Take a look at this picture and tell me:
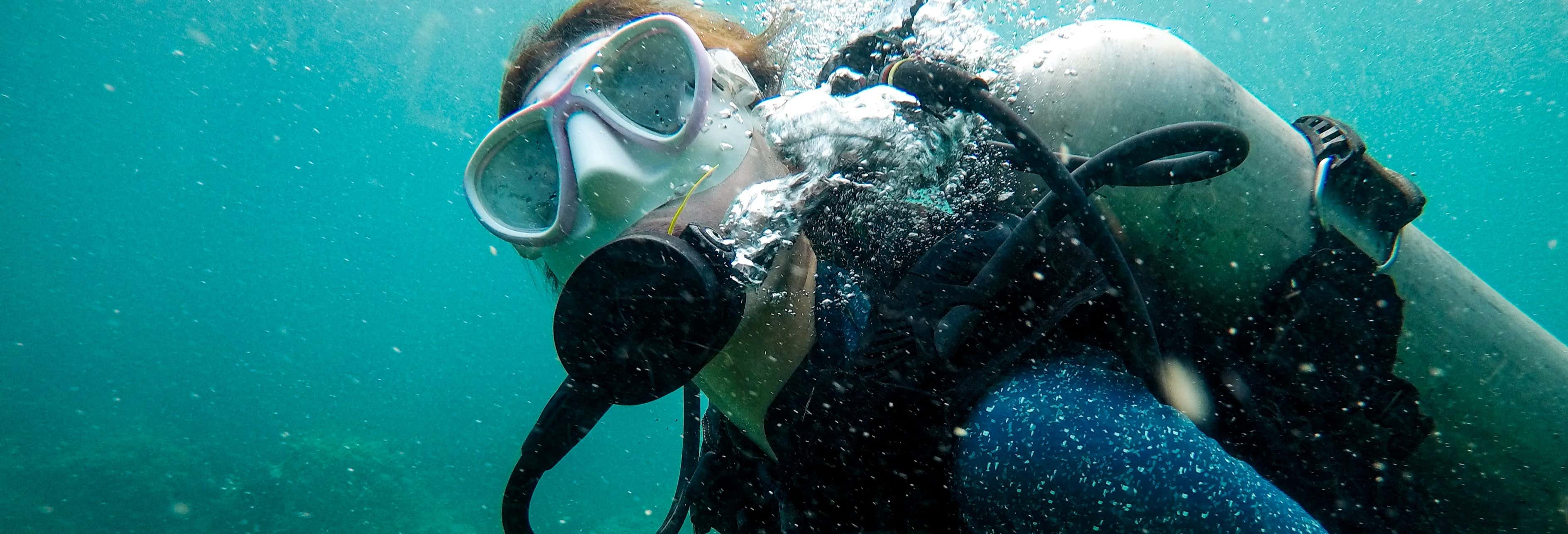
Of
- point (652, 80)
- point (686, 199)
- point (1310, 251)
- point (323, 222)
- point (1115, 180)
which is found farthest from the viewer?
point (323, 222)

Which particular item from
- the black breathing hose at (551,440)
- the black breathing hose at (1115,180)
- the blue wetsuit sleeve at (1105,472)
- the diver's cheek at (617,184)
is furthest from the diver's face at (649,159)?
the blue wetsuit sleeve at (1105,472)

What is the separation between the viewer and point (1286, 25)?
36250 millimetres

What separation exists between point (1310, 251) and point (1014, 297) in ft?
2.43

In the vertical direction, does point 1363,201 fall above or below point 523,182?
below

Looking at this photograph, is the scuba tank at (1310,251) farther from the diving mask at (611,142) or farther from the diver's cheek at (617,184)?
the diver's cheek at (617,184)

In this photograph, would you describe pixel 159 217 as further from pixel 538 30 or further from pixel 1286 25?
pixel 1286 25

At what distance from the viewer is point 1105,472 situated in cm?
89

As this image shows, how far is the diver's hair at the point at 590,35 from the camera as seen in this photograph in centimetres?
200

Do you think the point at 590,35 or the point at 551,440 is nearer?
the point at 551,440

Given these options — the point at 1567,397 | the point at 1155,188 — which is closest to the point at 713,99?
the point at 1155,188

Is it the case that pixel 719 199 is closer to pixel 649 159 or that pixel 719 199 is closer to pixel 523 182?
pixel 649 159

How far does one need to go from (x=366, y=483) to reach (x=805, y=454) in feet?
74.6

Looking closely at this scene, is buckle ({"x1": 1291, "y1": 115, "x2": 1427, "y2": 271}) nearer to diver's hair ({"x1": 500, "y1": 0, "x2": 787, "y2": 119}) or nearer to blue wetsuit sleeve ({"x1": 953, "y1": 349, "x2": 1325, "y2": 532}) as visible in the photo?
blue wetsuit sleeve ({"x1": 953, "y1": 349, "x2": 1325, "y2": 532})

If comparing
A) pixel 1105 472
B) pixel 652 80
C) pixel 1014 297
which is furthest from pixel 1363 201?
pixel 652 80
